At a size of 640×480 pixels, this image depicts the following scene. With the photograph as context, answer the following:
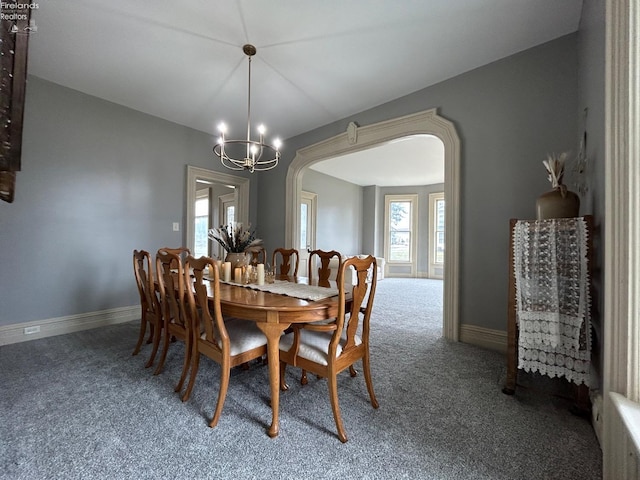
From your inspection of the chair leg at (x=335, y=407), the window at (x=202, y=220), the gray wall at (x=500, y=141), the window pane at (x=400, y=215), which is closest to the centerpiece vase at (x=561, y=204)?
the gray wall at (x=500, y=141)

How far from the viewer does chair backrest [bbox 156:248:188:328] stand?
177 cm

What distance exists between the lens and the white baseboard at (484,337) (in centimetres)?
255

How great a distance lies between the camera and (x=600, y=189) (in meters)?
1.52

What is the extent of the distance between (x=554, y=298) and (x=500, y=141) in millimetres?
1624

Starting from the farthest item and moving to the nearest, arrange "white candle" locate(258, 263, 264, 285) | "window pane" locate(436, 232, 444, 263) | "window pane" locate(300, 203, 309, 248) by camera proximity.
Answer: "window pane" locate(436, 232, 444, 263) < "window pane" locate(300, 203, 309, 248) < "white candle" locate(258, 263, 264, 285)

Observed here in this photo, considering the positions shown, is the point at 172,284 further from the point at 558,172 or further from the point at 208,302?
the point at 558,172

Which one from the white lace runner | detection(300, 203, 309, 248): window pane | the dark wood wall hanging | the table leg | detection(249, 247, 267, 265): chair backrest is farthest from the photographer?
detection(300, 203, 309, 248): window pane

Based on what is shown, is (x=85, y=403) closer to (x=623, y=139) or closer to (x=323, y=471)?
(x=323, y=471)

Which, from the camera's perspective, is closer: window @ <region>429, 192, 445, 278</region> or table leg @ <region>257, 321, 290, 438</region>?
table leg @ <region>257, 321, 290, 438</region>

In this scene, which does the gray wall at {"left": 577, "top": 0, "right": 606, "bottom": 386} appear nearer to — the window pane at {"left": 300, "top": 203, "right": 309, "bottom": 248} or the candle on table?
the candle on table

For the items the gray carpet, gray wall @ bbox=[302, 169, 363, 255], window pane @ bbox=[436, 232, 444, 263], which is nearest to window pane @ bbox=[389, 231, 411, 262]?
window pane @ bbox=[436, 232, 444, 263]

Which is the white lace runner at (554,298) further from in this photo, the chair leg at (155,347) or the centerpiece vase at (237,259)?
the chair leg at (155,347)

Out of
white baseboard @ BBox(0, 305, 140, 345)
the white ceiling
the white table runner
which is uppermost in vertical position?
the white ceiling

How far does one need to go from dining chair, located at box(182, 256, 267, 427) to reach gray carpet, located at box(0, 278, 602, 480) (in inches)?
9.3
